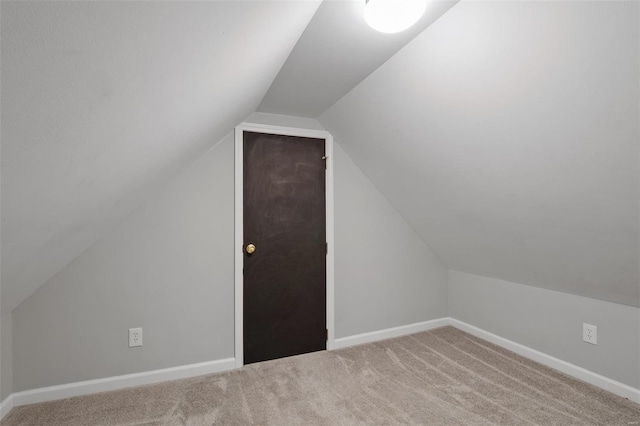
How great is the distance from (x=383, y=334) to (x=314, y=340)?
71 centimetres

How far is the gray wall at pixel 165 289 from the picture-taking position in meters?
2.11

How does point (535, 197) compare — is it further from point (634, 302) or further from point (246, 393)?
point (246, 393)

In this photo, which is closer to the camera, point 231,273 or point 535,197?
point 535,197

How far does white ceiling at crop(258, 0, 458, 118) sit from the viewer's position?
4.74ft

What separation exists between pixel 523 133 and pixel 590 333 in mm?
1666

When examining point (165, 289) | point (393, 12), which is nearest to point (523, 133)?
Answer: point (393, 12)

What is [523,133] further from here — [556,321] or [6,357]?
[6,357]

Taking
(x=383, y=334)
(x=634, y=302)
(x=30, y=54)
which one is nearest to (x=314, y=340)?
(x=383, y=334)

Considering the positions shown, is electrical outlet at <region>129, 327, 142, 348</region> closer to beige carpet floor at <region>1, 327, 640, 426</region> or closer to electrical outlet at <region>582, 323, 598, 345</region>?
beige carpet floor at <region>1, 327, 640, 426</region>

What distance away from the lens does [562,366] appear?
7.93ft

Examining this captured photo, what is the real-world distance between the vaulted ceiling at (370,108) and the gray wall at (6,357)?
0.20 metres

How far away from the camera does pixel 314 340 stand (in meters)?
2.83

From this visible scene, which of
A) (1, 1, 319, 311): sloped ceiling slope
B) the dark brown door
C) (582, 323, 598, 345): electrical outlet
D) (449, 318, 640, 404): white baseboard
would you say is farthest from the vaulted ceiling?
(449, 318, 640, 404): white baseboard

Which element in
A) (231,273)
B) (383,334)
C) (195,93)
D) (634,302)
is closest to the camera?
(195,93)
